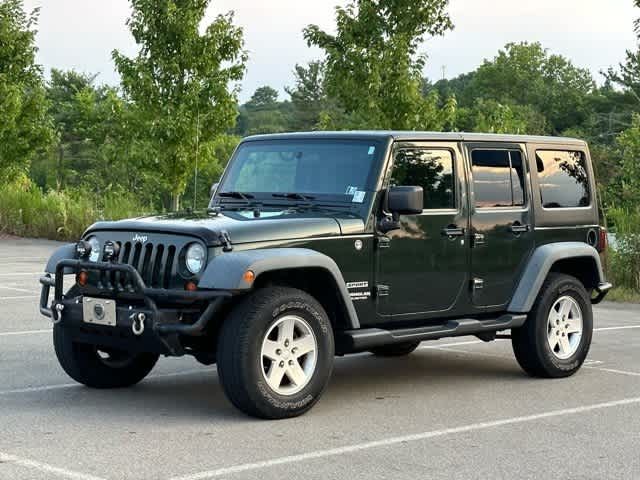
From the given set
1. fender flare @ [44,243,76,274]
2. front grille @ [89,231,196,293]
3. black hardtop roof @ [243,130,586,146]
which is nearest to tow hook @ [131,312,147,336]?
front grille @ [89,231,196,293]

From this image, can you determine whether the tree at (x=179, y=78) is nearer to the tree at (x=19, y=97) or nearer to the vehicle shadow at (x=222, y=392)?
the tree at (x=19, y=97)

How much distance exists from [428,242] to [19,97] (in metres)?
24.3

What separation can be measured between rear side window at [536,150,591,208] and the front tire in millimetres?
2870

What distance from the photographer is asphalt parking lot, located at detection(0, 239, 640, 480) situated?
6637 mm

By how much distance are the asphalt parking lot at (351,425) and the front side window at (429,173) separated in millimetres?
1463

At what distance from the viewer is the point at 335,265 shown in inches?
326

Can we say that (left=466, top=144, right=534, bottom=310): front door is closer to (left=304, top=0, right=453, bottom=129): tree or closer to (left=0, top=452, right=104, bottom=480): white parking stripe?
(left=0, top=452, right=104, bottom=480): white parking stripe

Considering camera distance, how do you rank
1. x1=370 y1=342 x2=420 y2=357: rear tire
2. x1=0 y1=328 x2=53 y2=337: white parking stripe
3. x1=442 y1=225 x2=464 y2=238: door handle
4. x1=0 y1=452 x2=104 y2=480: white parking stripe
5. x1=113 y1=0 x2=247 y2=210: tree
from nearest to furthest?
x1=0 y1=452 x2=104 y2=480: white parking stripe
x1=442 y1=225 x2=464 y2=238: door handle
x1=370 y1=342 x2=420 y2=357: rear tire
x1=0 y1=328 x2=53 y2=337: white parking stripe
x1=113 y1=0 x2=247 y2=210: tree

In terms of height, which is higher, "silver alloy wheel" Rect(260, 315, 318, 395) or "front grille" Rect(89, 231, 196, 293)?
"front grille" Rect(89, 231, 196, 293)

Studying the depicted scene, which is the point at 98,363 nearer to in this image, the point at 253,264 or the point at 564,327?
the point at 253,264

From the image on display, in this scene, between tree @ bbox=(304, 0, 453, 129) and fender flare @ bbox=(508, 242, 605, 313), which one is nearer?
fender flare @ bbox=(508, 242, 605, 313)

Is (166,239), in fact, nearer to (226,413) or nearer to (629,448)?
(226,413)

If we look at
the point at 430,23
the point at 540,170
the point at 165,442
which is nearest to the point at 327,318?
the point at 165,442

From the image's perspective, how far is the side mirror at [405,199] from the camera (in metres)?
8.54
